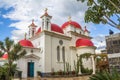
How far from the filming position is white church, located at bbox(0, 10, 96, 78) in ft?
103

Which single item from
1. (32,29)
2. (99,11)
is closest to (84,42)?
(32,29)

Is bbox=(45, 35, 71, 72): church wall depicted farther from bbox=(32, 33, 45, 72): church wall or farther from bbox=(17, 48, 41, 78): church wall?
bbox=(17, 48, 41, 78): church wall

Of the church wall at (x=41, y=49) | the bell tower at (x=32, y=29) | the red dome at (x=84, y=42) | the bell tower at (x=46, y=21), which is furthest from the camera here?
the bell tower at (x=32, y=29)

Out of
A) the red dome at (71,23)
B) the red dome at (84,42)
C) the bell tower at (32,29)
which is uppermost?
the red dome at (71,23)

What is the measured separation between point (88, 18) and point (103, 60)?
15.2 m

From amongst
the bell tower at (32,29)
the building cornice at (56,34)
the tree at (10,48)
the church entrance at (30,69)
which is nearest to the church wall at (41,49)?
the building cornice at (56,34)

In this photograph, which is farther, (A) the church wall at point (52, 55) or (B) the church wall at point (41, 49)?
(A) the church wall at point (52, 55)

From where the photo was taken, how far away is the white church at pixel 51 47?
31.5 metres

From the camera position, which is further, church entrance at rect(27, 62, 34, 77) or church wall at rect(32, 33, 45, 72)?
church wall at rect(32, 33, 45, 72)

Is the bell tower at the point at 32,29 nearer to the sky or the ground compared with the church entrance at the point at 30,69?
nearer to the sky

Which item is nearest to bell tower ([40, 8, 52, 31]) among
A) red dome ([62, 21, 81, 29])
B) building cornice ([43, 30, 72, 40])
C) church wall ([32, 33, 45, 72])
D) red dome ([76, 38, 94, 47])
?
building cornice ([43, 30, 72, 40])

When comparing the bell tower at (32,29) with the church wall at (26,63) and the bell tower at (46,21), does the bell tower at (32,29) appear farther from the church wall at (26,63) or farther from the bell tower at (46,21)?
the church wall at (26,63)

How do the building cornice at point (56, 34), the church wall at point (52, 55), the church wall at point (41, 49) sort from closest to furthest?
the church wall at point (41, 49)
the church wall at point (52, 55)
the building cornice at point (56, 34)

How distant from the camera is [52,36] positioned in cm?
3375
